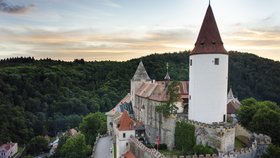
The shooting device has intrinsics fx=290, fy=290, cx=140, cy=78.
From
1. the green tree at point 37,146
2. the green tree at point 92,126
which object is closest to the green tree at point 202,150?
the green tree at point 92,126

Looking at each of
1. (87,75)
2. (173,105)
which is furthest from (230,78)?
(173,105)

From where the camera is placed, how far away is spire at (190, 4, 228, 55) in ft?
107

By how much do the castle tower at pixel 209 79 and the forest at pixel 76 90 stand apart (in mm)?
54642

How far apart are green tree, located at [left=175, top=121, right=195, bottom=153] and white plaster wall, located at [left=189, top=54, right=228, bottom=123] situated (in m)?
1.89

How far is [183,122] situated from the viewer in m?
33.3

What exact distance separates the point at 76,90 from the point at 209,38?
87.0 m

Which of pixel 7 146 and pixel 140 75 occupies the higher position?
pixel 140 75

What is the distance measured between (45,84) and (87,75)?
18800 millimetres

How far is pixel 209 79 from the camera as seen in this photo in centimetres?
3256

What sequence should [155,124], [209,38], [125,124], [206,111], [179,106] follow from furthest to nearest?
[155,124] < [125,124] < [179,106] < [209,38] < [206,111]

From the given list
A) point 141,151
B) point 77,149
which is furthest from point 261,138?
point 77,149

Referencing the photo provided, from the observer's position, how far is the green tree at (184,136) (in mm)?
31797

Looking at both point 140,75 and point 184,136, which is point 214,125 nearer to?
point 184,136

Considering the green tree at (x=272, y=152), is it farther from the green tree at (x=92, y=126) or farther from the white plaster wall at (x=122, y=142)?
the green tree at (x=92, y=126)
